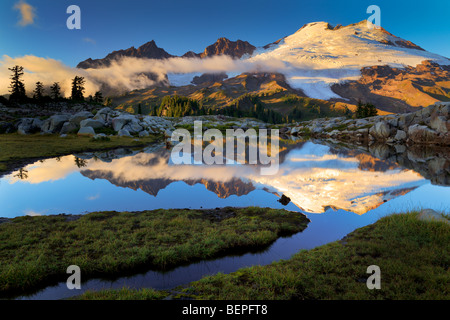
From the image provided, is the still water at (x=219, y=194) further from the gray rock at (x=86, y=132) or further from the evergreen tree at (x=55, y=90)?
the evergreen tree at (x=55, y=90)

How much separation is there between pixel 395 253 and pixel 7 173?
3937 centimetres

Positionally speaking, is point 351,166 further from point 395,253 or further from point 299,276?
point 299,276

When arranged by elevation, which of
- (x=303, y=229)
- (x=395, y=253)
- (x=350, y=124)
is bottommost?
(x=303, y=229)

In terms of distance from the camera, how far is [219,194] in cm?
2472

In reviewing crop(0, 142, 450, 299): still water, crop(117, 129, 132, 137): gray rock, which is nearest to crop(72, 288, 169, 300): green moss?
crop(0, 142, 450, 299): still water

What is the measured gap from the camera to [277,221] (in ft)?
53.9

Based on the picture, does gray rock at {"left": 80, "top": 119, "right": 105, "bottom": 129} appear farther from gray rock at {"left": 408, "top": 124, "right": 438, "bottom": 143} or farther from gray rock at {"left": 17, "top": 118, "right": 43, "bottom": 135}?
gray rock at {"left": 408, "top": 124, "right": 438, "bottom": 143}

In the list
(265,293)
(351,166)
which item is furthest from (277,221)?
(351,166)

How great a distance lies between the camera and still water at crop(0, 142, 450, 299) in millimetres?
11805

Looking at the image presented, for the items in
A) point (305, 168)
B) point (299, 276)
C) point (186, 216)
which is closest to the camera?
point (299, 276)

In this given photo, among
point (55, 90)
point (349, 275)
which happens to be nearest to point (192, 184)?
point (349, 275)

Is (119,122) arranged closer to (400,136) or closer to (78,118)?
(78,118)

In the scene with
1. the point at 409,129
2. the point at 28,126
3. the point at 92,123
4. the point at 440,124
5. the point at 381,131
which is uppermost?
the point at 92,123

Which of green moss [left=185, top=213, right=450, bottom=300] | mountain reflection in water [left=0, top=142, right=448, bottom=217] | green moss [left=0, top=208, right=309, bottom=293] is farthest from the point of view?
mountain reflection in water [left=0, top=142, right=448, bottom=217]
